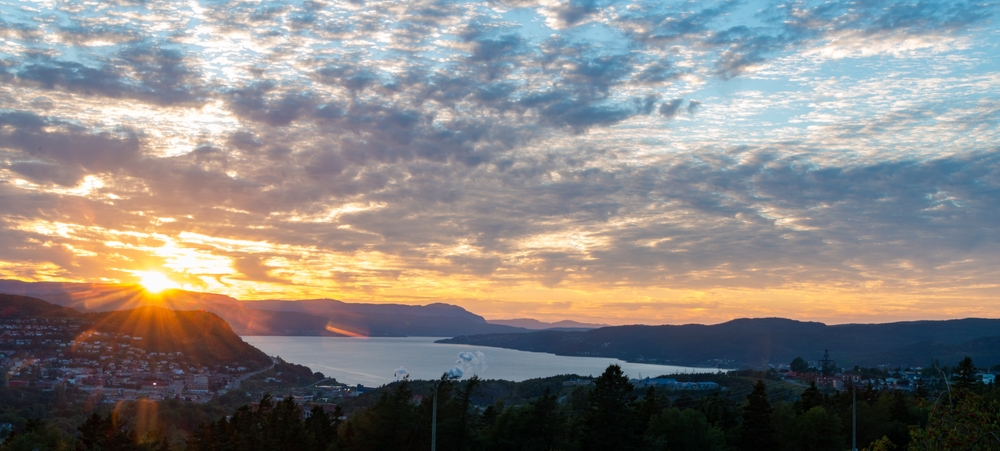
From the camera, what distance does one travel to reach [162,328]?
360 feet

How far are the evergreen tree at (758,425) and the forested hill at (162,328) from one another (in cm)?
8337

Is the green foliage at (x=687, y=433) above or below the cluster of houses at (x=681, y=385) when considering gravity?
above

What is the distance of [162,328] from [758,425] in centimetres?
9810

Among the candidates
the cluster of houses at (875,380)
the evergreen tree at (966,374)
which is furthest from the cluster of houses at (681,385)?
the evergreen tree at (966,374)

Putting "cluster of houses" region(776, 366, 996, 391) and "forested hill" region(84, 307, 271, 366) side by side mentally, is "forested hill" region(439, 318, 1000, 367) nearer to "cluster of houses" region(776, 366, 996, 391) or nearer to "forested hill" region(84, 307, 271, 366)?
"cluster of houses" region(776, 366, 996, 391)

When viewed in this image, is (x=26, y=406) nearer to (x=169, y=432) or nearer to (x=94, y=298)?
(x=169, y=432)

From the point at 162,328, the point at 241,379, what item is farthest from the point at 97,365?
the point at 162,328

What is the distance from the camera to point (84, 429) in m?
29.0

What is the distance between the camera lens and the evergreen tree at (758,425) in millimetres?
36062

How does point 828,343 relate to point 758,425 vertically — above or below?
above

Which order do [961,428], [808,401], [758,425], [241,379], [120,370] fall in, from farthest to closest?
[241,379] < [120,370] < [808,401] < [758,425] < [961,428]

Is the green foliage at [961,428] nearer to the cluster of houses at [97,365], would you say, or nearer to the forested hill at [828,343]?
the cluster of houses at [97,365]

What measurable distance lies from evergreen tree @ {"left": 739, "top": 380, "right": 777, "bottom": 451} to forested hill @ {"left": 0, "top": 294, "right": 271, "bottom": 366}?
83.4 metres

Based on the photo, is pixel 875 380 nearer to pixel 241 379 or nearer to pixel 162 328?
pixel 241 379
